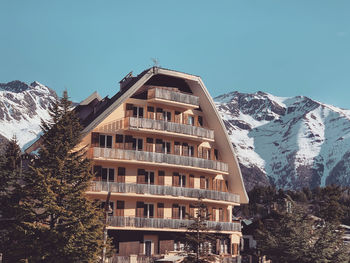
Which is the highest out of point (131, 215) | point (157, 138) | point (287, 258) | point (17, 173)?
point (157, 138)

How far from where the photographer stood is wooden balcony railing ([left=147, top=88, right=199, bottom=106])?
61156 mm

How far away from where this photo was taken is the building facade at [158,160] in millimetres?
58312

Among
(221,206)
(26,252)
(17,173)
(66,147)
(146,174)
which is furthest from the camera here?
(221,206)

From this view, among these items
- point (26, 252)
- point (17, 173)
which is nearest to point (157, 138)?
point (17, 173)

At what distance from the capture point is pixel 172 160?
61219 mm

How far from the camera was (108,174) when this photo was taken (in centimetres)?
5891

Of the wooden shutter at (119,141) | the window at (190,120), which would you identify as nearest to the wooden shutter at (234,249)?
the window at (190,120)

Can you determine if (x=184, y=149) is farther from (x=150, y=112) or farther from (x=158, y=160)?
(x=150, y=112)

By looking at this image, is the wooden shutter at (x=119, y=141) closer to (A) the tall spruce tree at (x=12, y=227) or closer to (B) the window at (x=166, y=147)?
(B) the window at (x=166, y=147)

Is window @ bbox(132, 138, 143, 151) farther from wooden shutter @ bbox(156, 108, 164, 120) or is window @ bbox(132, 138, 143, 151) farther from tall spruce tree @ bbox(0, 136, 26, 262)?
tall spruce tree @ bbox(0, 136, 26, 262)

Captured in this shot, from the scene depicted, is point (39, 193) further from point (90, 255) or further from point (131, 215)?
point (131, 215)

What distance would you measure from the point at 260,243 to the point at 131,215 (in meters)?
13.5

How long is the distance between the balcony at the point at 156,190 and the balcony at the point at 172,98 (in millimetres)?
8536

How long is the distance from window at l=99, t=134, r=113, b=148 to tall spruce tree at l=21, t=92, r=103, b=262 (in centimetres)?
1291
